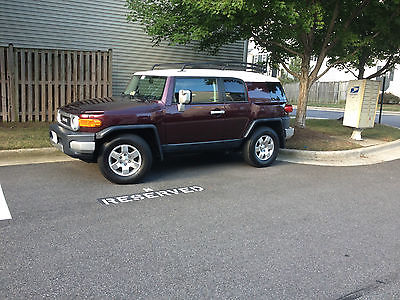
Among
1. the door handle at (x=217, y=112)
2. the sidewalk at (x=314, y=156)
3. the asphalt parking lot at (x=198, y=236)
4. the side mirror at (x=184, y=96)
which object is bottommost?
the asphalt parking lot at (x=198, y=236)

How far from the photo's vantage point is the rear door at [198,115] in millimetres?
6516

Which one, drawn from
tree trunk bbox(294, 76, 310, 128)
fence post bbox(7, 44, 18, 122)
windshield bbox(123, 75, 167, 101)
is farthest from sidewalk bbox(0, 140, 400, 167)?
fence post bbox(7, 44, 18, 122)

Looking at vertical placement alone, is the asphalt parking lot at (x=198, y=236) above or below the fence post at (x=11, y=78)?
below

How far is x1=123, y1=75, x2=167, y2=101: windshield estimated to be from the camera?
260 inches

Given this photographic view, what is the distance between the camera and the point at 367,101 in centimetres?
1034

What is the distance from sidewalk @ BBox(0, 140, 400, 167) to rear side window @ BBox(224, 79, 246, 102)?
2002 millimetres

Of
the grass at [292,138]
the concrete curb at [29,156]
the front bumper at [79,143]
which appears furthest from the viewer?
the grass at [292,138]

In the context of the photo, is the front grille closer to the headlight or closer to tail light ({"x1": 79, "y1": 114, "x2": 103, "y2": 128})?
the headlight

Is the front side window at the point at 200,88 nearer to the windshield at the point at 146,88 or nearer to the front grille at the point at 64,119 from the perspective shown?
the windshield at the point at 146,88

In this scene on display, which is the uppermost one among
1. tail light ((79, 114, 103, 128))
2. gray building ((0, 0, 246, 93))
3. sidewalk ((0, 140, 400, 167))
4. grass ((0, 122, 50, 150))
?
gray building ((0, 0, 246, 93))

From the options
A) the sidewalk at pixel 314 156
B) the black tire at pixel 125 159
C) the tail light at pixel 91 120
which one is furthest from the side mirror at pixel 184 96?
the sidewalk at pixel 314 156

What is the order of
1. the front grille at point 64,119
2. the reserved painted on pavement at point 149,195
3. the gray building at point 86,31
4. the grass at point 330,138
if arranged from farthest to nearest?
1. the gray building at point 86,31
2. the grass at point 330,138
3. the front grille at point 64,119
4. the reserved painted on pavement at point 149,195

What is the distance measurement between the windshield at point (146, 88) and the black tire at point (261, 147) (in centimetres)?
204

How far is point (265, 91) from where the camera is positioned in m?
7.68
